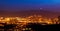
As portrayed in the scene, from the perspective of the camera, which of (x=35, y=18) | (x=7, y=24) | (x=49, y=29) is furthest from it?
(x=35, y=18)

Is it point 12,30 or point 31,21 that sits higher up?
point 31,21

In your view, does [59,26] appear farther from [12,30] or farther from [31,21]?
[12,30]

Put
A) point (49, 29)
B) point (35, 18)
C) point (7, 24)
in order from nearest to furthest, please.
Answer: point (49, 29) < point (7, 24) < point (35, 18)

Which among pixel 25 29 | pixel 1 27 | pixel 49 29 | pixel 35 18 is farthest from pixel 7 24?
pixel 49 29

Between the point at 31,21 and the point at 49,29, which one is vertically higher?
the point at 31,21

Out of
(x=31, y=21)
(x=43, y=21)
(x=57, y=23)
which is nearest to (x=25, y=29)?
(x=31, y=21)

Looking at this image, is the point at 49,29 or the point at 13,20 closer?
the point at 49,29

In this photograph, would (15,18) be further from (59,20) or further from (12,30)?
(59,20)

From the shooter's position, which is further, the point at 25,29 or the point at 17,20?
the point at 17,20
